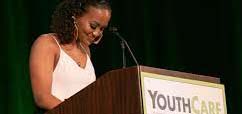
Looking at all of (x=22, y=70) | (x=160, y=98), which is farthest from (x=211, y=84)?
(x=22, y=70)

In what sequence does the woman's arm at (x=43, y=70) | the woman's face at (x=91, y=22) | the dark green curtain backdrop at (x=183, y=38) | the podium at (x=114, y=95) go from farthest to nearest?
the dark green curtain backdrop at (x=183, y=38) → the woman's face at (x=91, y=22) → the woman's arm at (x=43, y=70) → the podium at (x=114, y=95)

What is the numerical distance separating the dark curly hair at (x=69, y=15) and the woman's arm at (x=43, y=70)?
95 mm

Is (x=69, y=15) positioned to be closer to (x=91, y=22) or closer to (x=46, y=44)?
(x=91, y=22)

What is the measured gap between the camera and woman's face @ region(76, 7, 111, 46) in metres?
2.67

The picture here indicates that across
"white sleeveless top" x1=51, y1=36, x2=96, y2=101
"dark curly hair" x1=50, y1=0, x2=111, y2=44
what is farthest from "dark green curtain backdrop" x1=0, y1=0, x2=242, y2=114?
"white sleeveless top" x1=51, y1=36, x2=96, y2=101

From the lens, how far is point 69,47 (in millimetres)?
2688

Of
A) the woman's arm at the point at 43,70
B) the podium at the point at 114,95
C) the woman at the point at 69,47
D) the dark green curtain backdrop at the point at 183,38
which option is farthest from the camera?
the dark green curtain backdrop at the point at 183,38

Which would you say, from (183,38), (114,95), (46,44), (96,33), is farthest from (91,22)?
(183,38)

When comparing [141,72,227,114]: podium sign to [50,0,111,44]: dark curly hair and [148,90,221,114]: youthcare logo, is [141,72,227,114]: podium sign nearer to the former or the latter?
[148,90,221,114]: youthcare logo

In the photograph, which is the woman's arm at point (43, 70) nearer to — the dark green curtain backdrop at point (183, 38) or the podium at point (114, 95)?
the podium at point (114, 95)

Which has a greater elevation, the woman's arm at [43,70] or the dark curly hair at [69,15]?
the dark curly hair at [69,15]

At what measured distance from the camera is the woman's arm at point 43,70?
2316 mm

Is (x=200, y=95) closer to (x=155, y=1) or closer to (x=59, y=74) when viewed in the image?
(x=59, y=74)

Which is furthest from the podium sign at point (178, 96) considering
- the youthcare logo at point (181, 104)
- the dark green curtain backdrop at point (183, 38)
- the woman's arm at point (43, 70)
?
the dark green curtain backdrop at point (183, 38)
